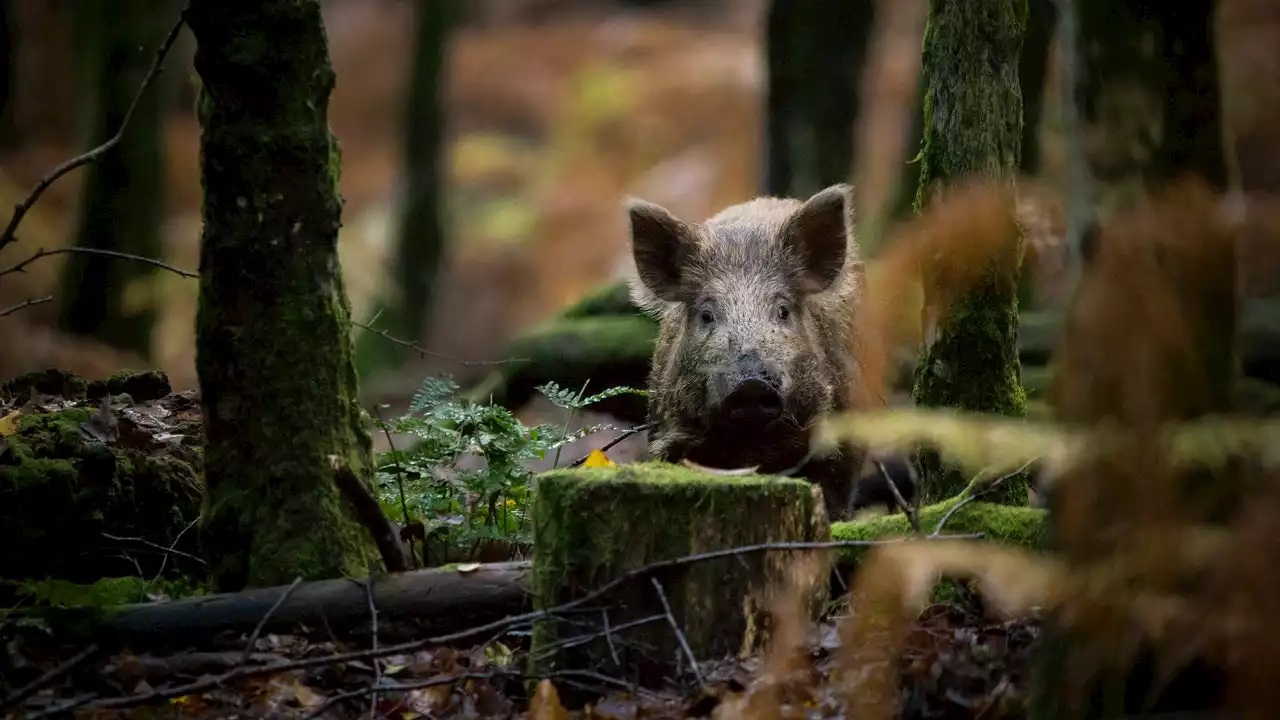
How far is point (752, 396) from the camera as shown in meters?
7.33

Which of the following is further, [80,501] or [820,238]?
[820,238]

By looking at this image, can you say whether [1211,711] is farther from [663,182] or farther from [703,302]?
[663,182]

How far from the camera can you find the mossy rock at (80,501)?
570 centimetres

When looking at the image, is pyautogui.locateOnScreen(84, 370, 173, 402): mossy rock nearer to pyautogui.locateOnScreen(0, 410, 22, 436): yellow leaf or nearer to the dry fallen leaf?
pyautogui.locateOnScreen(0, 410, 22, 436): yellow leaf

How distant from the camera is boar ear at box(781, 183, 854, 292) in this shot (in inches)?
320

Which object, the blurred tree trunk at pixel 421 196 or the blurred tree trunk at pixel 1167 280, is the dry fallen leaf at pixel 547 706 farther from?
the blurred tree trunk at pixel 421 196

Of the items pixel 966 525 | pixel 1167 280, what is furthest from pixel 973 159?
pixel 1167 280

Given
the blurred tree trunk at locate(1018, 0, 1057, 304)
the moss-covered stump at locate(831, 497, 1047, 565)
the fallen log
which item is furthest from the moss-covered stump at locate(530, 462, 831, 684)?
the blurred tree trunk at locate(1018, 0, 1057, 304)

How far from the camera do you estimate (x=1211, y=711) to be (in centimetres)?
317

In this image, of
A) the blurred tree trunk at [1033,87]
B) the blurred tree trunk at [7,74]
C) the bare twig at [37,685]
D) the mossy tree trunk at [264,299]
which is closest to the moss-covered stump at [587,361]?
the blurred tree trunk at [1033,87]

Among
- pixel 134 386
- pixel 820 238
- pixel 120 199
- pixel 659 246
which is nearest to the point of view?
pixel 134 386

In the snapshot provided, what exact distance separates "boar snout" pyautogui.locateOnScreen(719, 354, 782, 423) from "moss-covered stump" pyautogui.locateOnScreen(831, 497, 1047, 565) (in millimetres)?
1511

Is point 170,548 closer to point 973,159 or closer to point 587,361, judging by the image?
point 973,159

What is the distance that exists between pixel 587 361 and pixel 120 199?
5562mm
